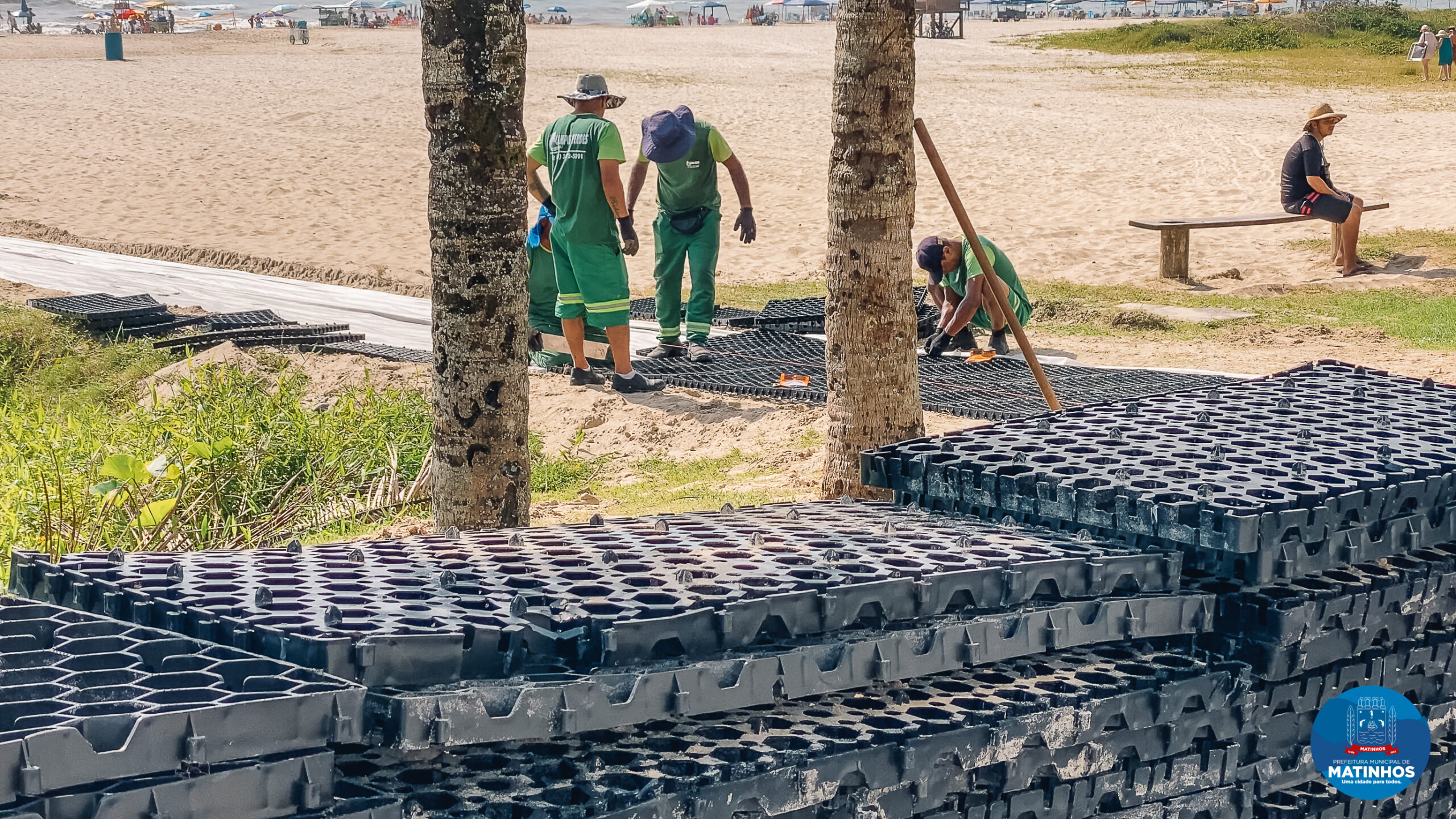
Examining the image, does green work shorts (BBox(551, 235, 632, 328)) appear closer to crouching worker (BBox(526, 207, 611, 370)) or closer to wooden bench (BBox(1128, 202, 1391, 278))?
crouching worker (BBox(526, 207, 611, 370))

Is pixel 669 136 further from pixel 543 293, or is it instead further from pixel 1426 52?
pixel 1426 52

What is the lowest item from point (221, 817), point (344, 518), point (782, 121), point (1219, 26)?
point (344, 518)

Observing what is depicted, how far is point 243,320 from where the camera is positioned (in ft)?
37.1

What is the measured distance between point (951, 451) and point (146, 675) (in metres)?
2.03

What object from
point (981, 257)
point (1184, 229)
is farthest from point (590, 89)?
point (1184, 229)

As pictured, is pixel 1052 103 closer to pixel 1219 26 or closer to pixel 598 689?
pixel 1219 26

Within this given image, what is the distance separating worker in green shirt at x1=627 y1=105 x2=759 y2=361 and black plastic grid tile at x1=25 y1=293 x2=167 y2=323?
4.37 metres

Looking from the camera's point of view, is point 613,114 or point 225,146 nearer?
point 225,146

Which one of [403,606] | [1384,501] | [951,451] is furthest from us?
[951,451]

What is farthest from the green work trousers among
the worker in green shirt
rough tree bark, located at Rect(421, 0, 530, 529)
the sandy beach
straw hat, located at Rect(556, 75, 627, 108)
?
the sandy beach

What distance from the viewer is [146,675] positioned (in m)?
2.03

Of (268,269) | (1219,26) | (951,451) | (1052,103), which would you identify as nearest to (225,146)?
(268,269)

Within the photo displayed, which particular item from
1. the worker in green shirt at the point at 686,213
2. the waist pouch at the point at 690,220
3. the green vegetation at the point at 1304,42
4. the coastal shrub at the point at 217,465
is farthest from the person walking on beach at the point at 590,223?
the green vegetation at the point at 1304,42

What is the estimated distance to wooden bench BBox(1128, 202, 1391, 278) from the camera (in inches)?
527
